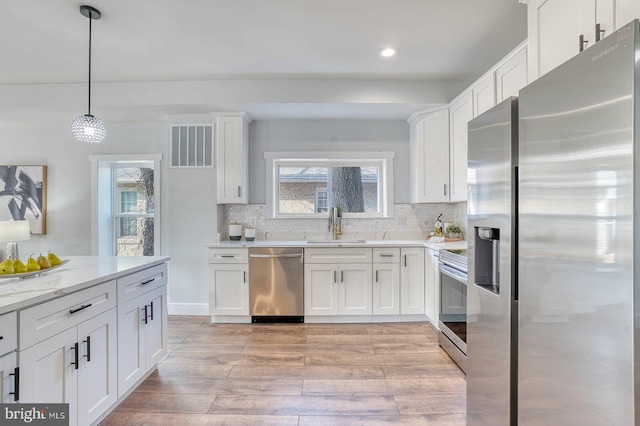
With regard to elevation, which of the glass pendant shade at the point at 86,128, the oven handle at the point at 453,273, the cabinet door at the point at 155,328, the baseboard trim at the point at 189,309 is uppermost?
the glass pendant shade at the point at 86,128

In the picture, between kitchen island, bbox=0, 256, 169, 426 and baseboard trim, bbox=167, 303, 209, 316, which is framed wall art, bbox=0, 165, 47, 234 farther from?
kitchen island, bbox=0, 256, 169, 426

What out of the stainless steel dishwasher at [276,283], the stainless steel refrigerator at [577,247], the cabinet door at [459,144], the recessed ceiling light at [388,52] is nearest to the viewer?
the stainless steel refrigerator at [577,247]

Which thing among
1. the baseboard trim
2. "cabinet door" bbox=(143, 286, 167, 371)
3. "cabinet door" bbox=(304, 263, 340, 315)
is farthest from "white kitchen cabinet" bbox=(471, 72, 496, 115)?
the baseboard trim

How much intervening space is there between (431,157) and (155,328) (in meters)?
3.24

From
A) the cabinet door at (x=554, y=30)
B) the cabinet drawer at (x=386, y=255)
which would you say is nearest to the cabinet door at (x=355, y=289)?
the cabinet drawer at (x=386, y=255)

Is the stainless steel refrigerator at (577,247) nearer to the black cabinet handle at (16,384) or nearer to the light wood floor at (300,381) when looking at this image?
the light wood floor at (300,381)

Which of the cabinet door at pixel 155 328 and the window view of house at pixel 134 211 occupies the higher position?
the window view of house at pixel 134 211

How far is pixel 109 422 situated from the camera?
1.85 meters

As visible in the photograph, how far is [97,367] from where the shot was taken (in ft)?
5.62

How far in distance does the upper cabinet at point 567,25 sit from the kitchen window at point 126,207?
13.6ft

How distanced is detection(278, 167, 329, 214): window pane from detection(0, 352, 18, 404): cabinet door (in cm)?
308

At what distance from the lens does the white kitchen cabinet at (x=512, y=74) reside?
2.18m

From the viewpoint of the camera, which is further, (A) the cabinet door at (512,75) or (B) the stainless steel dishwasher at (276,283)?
(B) the stainless steel dishwasher at (276,283)

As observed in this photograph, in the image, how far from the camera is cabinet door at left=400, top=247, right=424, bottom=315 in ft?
11.3
